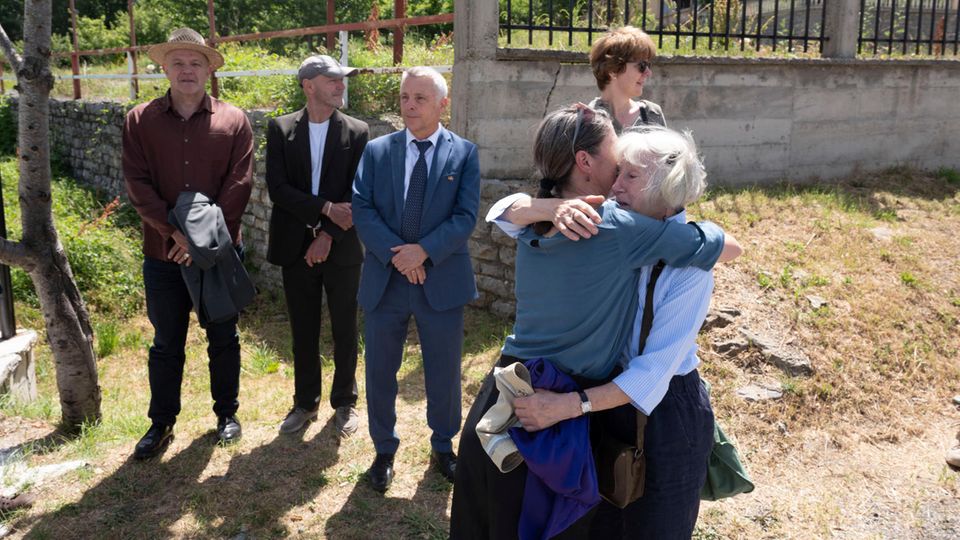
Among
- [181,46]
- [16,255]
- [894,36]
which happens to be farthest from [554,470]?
[894,36]

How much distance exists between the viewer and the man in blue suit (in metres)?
3.67

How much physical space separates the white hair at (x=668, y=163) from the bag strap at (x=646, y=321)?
7.3 inches

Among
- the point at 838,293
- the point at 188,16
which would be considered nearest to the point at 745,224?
the point at 838,293

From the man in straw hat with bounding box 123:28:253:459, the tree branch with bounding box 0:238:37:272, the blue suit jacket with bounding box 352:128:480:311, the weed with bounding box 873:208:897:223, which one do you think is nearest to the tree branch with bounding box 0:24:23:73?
the man in straw hat with bounding box 123:28:253:459

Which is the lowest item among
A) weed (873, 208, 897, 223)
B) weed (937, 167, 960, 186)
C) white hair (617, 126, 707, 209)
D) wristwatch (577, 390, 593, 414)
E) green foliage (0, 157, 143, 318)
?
green foliage (0, 157, 143, 318)

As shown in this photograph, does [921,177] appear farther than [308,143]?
Yes

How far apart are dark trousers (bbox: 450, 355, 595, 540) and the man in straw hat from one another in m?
2.21

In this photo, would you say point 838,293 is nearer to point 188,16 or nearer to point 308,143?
point 308,143

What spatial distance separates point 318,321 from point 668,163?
2812 millimetres

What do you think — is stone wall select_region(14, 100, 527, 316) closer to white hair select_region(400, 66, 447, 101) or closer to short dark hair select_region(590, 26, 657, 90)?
short dark hair select_region(590, 26, 657, 90)

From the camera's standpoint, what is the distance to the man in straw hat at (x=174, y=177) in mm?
4020

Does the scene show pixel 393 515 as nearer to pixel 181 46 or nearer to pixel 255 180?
pixel 181 46

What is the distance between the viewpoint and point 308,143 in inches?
168

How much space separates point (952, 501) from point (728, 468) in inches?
96.8
